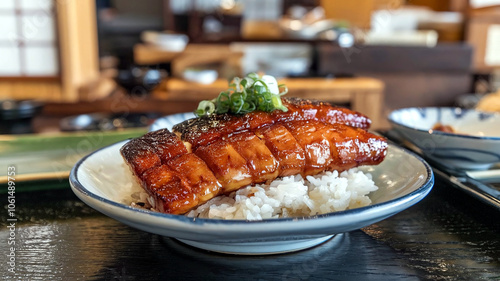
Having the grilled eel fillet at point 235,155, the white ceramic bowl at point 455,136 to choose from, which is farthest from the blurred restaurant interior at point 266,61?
the grilled eel fillet at point 235,155

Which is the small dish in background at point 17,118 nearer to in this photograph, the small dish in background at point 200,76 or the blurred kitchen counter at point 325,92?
the blurred kitchen counter at point 325,92

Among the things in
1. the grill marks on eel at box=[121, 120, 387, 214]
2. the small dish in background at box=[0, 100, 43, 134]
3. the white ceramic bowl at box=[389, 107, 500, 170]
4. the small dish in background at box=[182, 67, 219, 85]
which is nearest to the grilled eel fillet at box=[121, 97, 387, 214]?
the grill marks on eel at box=[121, 120, 387, 214]

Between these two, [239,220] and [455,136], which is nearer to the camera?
[239,220]

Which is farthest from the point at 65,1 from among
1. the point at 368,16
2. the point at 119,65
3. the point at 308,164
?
the point at 308,164

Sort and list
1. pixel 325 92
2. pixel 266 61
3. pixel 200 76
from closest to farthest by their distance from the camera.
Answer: pixel 325 92 → pixel 200 76 → pixel 266 61

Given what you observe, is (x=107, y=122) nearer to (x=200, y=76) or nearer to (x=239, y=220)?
(x=200, y=76)

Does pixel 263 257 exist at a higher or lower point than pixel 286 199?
lower

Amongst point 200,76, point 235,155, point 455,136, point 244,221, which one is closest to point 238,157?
point 235,155

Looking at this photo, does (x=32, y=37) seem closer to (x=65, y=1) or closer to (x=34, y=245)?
(x=65, y=1)
